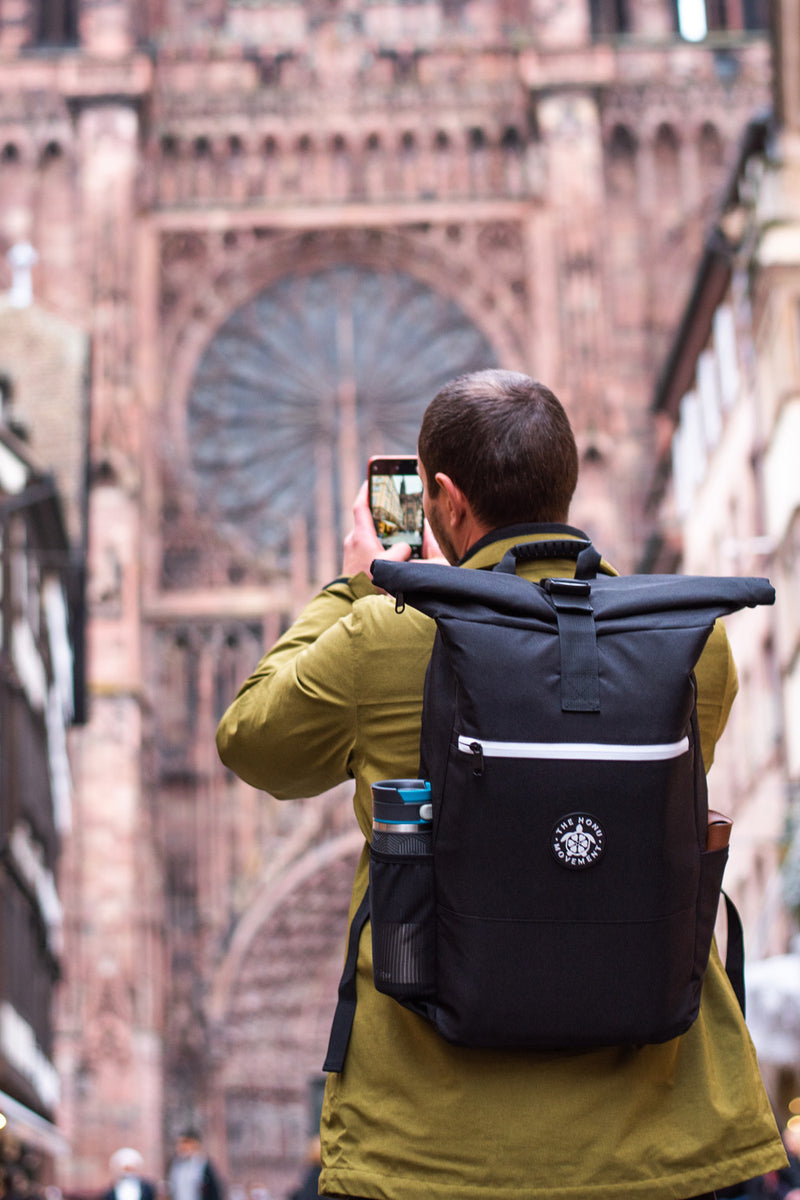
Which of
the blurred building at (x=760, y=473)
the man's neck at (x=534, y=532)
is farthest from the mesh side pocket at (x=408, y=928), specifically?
the blurred building at (x=760, y=473)

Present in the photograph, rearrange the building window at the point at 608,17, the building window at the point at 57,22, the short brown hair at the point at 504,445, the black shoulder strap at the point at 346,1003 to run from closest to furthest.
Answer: the black shoulder strap at the point at 346,1003 → the short brown hair at the point at 504,445 → the building window at the point at 608,17 → the building window at the point at 57,22

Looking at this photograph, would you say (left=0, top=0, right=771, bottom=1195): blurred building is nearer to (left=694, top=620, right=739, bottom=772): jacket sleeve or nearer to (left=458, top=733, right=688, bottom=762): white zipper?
(left=694, top=620, right=739, bottom=772): jacket sleeve

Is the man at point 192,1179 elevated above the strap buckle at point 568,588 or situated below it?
below

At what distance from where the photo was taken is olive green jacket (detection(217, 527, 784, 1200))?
81.9 inches

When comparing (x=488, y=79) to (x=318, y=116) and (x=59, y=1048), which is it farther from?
(x=59, y=1048)

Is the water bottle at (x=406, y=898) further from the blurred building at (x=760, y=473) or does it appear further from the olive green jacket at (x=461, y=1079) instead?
the blurred building at (x=760, y=473)

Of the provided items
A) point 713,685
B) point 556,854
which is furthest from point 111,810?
point 556,854

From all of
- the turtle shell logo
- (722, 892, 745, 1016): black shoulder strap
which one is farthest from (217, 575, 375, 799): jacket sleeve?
(722, 892, 745, 1016): black shoulder strap

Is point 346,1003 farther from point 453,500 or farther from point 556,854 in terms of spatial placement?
point 453,500

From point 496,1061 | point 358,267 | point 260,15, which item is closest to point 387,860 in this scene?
point 496,1061

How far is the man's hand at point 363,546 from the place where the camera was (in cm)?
256

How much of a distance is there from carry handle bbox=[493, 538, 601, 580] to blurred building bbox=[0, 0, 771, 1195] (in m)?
24.2

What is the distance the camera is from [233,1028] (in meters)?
26.7

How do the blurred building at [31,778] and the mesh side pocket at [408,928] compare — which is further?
the blurred building at [31,778]
